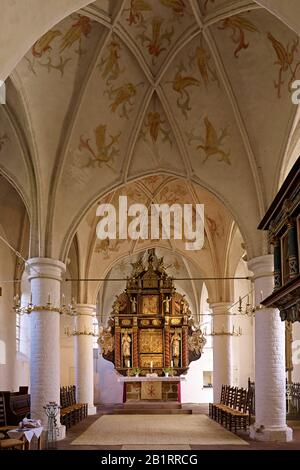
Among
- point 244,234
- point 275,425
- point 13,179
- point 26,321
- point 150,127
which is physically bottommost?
point 275,425

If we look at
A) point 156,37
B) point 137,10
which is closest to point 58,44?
point 137,10

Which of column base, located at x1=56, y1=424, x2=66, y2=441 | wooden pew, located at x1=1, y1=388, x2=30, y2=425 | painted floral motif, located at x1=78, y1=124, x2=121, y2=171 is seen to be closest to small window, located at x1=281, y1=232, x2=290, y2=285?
painted floral motif, located at x1=78, y1=124, x2=121, y2=171

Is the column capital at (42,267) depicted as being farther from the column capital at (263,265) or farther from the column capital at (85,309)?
the column capital at (85,309)

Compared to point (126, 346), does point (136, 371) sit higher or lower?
lower

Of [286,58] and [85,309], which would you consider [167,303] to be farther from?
[286,58]

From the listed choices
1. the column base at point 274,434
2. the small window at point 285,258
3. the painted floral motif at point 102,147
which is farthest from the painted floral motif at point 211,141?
the column base at point 274,434

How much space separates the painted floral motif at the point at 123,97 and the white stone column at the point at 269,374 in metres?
5.32

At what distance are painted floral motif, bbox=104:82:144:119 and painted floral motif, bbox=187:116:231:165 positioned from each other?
1.83 metres

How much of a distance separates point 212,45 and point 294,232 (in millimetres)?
6289

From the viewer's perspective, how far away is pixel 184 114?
16.8 meters

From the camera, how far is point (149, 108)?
17.0m

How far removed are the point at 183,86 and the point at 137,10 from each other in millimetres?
2542

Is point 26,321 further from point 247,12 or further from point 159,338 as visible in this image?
point 247,12
